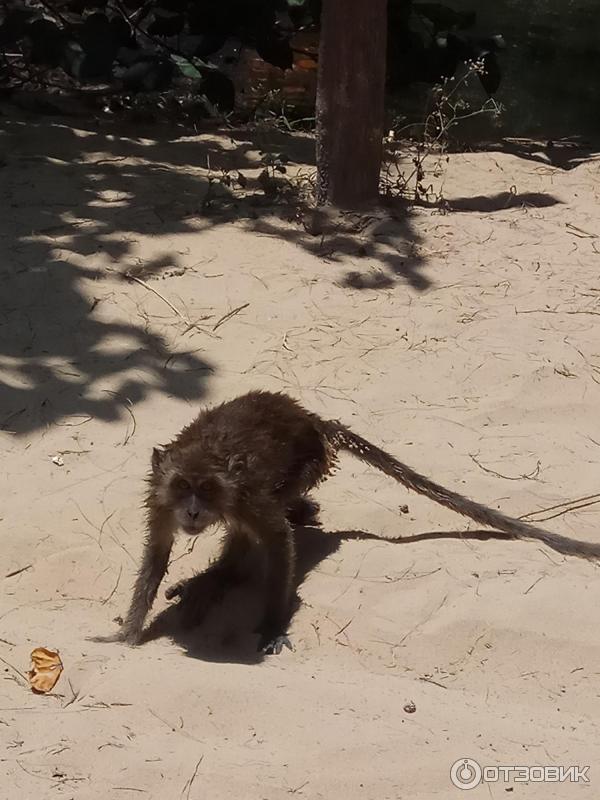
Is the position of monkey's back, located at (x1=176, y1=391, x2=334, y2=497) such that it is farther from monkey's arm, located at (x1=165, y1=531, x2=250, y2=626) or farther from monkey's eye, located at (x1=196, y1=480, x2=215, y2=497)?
monkey's arm, located at (x1=165, y1=531, x2=250, y2=626)

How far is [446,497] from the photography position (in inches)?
190

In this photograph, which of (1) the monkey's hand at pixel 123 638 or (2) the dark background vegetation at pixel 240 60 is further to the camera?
(2) the dark background vegetation at pixel 240 60

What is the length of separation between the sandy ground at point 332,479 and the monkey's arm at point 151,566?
14 centimetres

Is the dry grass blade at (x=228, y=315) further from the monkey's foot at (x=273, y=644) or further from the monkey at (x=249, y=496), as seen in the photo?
the monkey's foot at (x=273, y=644)

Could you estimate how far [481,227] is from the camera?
729cm

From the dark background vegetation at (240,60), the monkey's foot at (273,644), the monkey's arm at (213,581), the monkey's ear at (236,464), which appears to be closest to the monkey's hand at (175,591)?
the monkey's arm at (213,581)

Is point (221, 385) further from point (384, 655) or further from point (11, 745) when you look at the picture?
point (11, 745)

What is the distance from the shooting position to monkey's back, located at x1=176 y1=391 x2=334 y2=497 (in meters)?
4.59

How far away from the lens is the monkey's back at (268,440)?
15.1 feet

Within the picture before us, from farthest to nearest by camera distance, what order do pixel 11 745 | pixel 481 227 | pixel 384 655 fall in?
pixel 481 227 → pixel 384 655 → pixel 11 745

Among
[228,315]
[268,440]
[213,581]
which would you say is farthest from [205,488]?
[228,315]

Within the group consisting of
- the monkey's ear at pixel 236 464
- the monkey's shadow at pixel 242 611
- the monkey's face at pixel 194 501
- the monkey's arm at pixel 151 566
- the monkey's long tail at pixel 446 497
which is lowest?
the monkey's shadow at pixel 242 611

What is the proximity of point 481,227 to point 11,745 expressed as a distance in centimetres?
483

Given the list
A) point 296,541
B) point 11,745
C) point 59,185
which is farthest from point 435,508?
point 59,185
